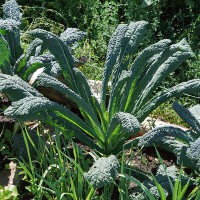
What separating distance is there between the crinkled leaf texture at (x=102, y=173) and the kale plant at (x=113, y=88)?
0.98 ft

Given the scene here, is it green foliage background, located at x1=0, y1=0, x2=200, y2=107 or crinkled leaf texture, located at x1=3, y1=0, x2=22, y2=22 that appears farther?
green foliage background, located at x1=0, y1=0, x2=200, y2=107

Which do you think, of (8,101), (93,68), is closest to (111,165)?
(8,101)

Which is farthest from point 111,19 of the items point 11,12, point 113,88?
point 113,88

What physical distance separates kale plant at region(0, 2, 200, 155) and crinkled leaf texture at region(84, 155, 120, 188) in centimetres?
30

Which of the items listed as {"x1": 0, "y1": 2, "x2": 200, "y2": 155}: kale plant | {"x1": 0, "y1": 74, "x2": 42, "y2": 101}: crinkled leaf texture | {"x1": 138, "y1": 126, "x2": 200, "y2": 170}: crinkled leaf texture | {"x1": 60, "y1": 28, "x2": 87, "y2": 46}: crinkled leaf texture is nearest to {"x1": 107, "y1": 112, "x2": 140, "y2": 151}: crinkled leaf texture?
{"x1": 0, "y1": 2, "x2": 200, "y2": 155}: kale plant

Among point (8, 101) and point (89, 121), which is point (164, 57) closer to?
point (89, 121)

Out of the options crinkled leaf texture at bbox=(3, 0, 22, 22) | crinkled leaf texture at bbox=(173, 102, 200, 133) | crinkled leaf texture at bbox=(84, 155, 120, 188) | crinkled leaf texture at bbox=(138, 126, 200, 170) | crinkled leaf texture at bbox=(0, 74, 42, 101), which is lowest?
crinkled leaf texture at bbox=(84, 155, 120, 188)

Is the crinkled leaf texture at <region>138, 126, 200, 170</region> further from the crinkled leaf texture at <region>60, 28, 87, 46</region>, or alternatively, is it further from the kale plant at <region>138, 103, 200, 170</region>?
the crinkled leaf texture at <region>60, 28, 87, 46</region>

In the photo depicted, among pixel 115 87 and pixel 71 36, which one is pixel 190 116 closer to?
pixel 115 87

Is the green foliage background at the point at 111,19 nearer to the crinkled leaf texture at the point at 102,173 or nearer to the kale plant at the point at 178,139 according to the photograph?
the kale plant at the point at 178,139

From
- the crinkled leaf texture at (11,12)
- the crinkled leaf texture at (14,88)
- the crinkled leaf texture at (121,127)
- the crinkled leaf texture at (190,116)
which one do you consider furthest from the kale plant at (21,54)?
the crinkled leaf texture at (190,116)

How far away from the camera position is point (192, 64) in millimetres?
4543

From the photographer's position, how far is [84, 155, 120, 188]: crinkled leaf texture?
2.71 meters

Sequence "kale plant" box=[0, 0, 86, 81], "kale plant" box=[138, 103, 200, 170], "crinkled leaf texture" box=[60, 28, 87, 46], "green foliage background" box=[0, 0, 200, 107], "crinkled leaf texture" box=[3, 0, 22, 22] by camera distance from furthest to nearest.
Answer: "green foliage background" box=[0, 0, 200, 107], "crinkled leaf texture" box=[3, 0, 22, 22], "crinkled leaf texture" box=[60, 28, 87, 46], "kale plant" box=[0, 0, 86, 81], "kale plant" box=[138, 103, 200, 170]
